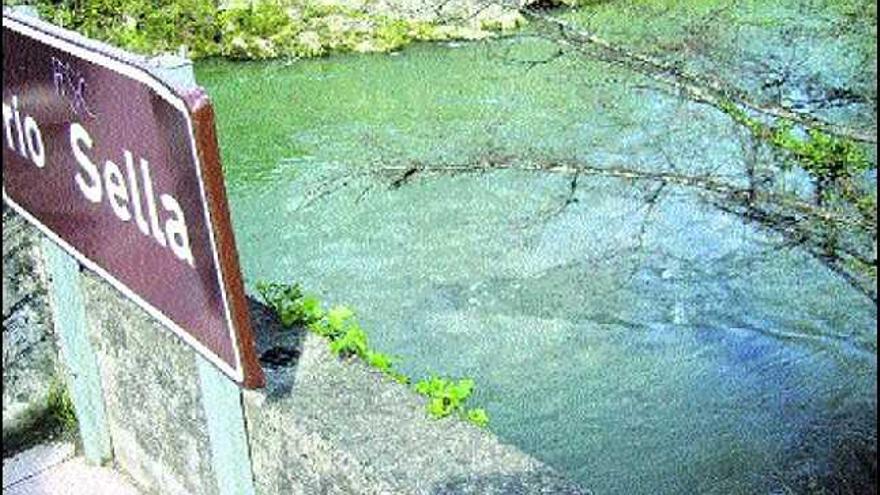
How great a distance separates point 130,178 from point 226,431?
0.72 metres

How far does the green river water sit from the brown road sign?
2849mm

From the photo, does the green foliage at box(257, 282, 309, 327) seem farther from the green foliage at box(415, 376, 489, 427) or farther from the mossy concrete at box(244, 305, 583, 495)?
the green foliage at box(415, 376, 489, 427)

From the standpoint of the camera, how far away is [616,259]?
10.4m

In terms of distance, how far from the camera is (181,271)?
196cm

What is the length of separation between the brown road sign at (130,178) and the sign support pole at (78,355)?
558mm

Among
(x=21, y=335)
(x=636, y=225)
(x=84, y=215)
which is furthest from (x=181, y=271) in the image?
(x=636, y=225)

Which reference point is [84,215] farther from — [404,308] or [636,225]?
[636,225]

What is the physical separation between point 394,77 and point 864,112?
12.1 meters

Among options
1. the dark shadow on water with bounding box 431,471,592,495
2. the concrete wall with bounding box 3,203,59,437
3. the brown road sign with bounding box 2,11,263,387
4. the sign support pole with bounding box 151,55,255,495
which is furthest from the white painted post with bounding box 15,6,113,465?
the dark shadow on water with bounding box 431,471,592,495

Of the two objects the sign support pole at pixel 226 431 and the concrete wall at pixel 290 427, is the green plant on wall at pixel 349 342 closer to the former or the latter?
the concrete wall at pixel 290 427

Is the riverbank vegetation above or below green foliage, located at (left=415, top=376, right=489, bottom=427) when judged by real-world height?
below

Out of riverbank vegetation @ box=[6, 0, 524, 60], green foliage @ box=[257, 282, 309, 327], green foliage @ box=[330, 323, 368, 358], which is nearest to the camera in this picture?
green foliage @ box=[330, 323, 368, 358]

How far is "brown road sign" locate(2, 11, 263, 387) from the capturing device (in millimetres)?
1807

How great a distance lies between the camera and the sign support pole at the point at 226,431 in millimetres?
2381
